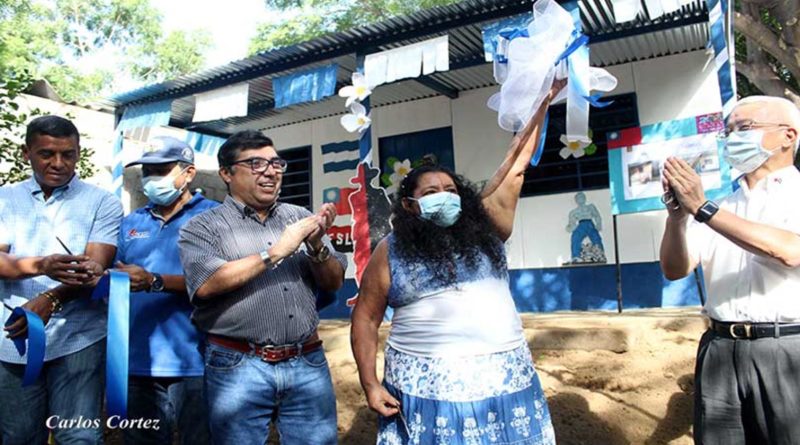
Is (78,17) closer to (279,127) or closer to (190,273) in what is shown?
(279,127)

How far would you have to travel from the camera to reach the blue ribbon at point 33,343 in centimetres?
206

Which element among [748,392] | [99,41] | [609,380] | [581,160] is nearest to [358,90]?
[581,160]

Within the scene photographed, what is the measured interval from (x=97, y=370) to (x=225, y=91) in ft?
19.2

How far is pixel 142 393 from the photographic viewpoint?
257cm

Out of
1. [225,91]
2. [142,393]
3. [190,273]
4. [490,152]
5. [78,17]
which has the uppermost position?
[78,17]

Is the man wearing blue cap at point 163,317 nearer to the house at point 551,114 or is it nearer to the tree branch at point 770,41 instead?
the house at point 551,114

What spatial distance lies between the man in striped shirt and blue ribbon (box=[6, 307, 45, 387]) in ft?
1.73

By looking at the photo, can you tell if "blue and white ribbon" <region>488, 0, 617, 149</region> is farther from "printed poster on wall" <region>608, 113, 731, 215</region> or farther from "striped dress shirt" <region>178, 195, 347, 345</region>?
"printed poster on wall" <region>608, 113, 731, 215</region>

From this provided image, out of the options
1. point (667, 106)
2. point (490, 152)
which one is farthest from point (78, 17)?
point (667, 106)

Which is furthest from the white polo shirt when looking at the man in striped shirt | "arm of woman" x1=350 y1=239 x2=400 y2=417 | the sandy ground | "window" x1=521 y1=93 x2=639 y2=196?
Result: "window" x1=521 y1=93 x2=639 y2=196

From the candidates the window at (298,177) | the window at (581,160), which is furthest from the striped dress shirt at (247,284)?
the window at (298,177)

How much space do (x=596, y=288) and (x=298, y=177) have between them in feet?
16.8

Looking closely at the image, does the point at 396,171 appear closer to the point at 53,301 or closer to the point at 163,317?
the point at 163,317

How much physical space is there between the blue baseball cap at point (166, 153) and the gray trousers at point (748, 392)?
95.6 inches
